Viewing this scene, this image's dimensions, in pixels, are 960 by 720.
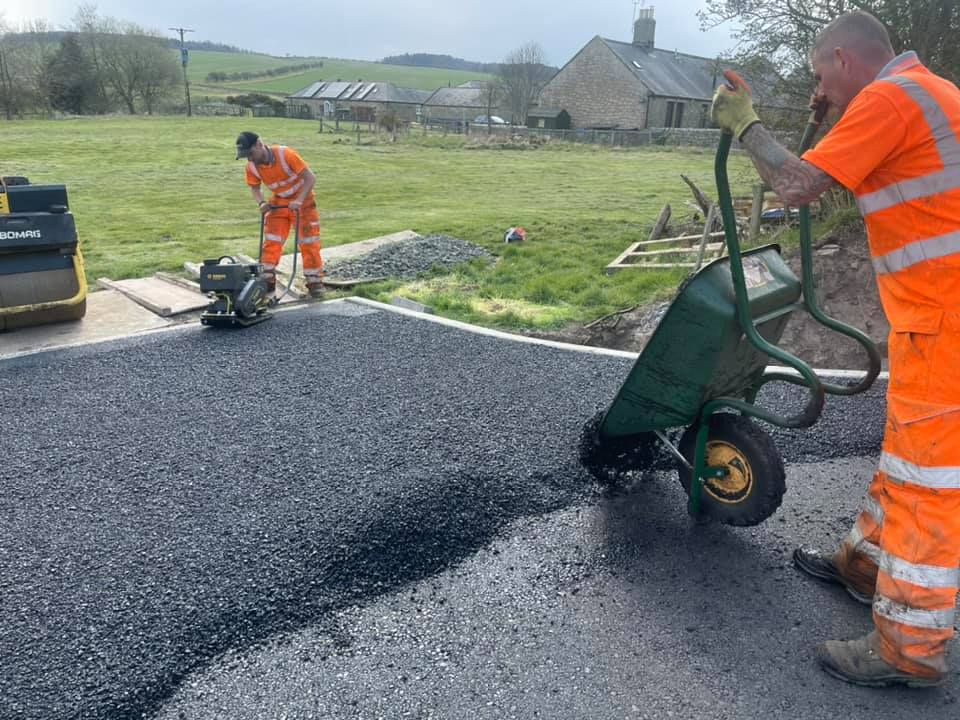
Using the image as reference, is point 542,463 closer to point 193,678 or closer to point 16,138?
point 193,678

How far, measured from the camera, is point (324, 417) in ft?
13.2

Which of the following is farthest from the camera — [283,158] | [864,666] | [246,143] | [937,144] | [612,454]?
[283,158]

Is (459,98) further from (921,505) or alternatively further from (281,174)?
(921,505)

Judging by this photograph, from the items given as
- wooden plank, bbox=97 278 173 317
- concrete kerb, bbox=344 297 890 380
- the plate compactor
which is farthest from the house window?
the plate compactor

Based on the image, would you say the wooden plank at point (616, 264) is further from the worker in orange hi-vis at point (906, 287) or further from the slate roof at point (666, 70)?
the slate roof at point (666, 70)

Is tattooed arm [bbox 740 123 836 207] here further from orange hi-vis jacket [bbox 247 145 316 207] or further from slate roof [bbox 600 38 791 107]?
slate roof [bbox 600 38 791 107]

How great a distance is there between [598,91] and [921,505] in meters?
44.8

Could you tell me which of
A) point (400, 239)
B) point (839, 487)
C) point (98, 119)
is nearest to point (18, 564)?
point (839, 487)

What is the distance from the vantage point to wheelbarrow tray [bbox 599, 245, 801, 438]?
8.29ft

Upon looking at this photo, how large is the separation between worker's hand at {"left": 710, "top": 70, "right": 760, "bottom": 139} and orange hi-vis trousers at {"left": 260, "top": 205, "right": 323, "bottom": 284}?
5049mm

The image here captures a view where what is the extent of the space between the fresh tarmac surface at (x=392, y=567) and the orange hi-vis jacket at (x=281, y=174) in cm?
286

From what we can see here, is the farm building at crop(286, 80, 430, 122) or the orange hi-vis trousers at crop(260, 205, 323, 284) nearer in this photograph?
the orange hi-vis trousers at crop(260, 205, 323, 284)

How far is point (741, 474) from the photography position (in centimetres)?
266

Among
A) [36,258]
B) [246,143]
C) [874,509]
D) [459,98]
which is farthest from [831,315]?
[459,98]
